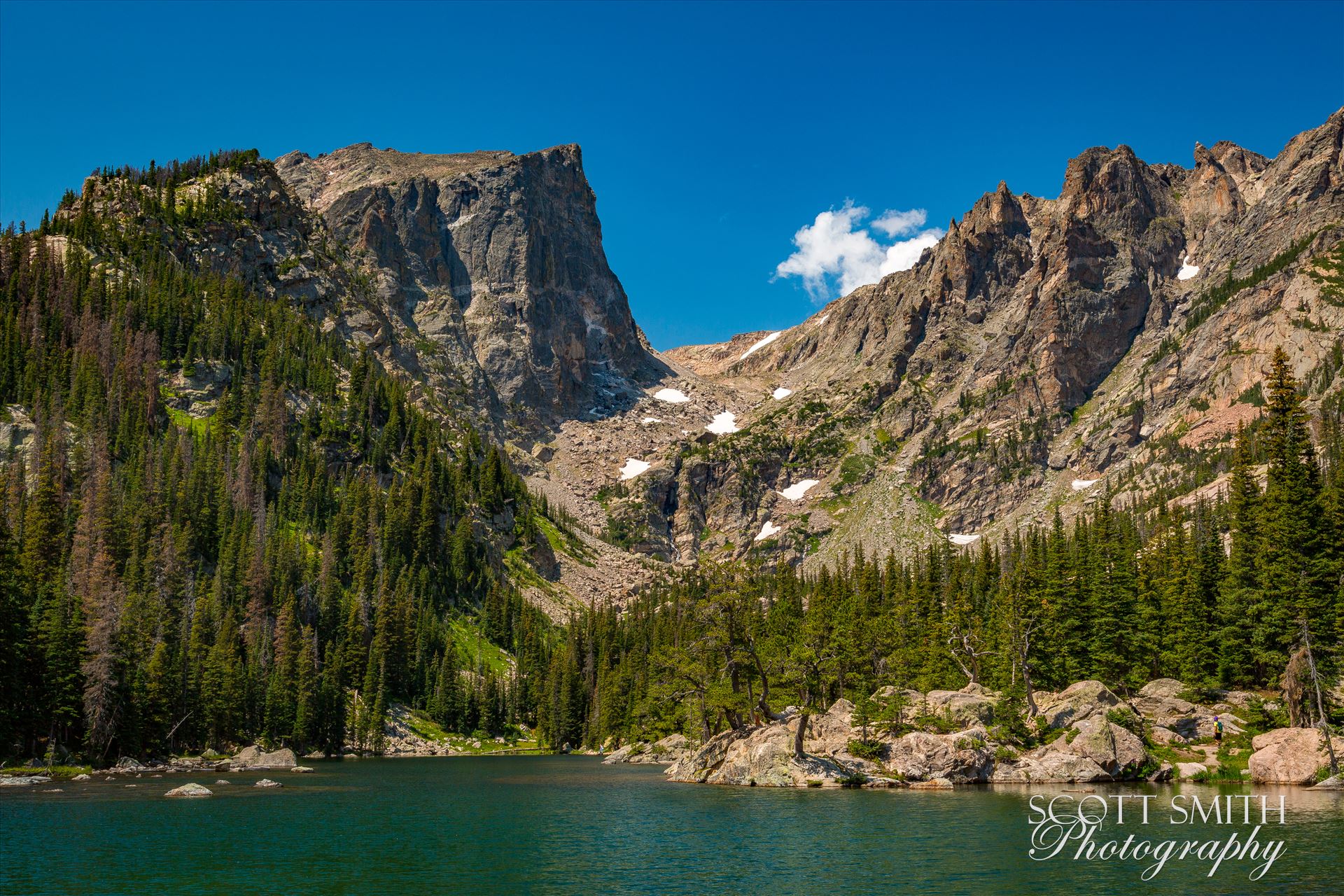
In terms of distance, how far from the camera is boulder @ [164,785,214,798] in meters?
61.5

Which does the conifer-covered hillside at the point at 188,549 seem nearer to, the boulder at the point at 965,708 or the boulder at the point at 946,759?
the boulder at the point at 946,759

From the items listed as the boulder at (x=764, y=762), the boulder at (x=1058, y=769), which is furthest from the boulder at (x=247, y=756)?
the boulder at (x=1058, y=769)

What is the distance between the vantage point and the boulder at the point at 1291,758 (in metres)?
57.4

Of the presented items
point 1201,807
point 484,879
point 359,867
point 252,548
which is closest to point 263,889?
point 359,867

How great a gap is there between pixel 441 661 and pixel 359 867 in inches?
4878

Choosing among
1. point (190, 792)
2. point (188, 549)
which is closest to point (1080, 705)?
point (190, 792)

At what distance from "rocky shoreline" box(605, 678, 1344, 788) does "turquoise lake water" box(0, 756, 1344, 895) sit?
10.7 feet

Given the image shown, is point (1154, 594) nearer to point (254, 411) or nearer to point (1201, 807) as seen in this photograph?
point (1201, 807)

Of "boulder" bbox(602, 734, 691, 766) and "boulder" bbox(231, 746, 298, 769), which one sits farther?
"boulder" bbox(602, 734, 691, 766)

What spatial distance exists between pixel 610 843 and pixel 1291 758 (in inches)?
1763

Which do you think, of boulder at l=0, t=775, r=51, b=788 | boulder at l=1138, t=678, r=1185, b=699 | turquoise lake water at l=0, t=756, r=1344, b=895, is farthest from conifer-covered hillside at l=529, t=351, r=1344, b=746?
boulder at l=0, t=775, r=51, b=788

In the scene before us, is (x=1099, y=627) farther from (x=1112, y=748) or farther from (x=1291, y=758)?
(x=1291, y=758)

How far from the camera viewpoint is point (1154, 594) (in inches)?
3344

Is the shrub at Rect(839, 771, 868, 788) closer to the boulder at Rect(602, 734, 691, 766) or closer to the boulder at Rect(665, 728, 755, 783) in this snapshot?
the boulder at Rect(665, 728, 755, 783)
